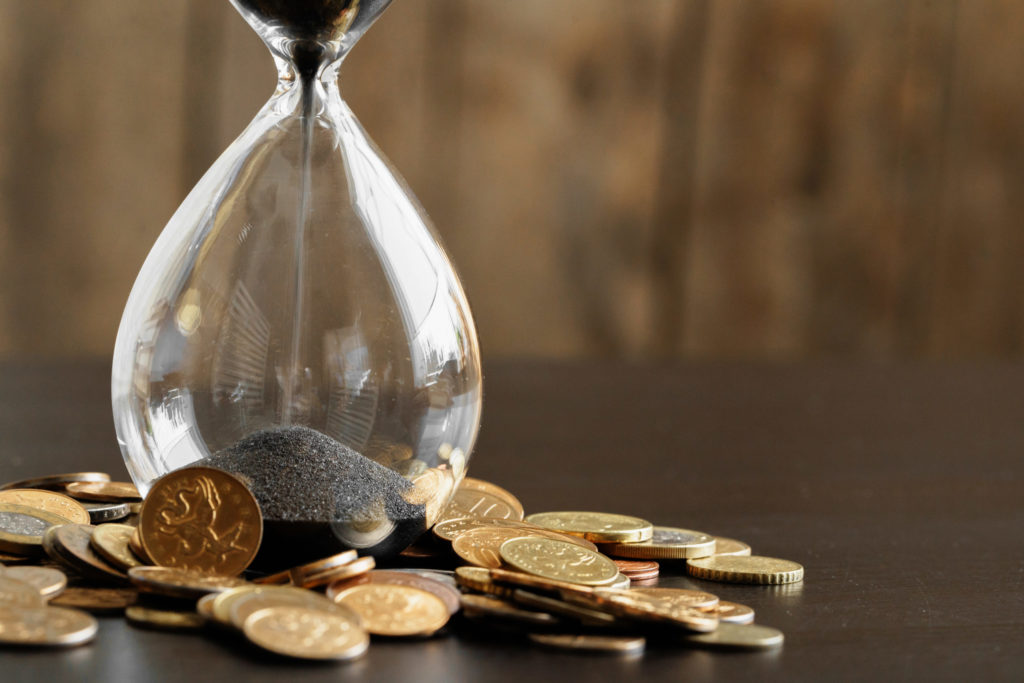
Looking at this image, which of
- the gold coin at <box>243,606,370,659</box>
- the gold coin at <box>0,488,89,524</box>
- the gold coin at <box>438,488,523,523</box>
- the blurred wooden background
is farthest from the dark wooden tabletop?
the blurred wooden background

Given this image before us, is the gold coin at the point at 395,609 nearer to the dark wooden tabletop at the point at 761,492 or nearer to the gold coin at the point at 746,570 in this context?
the dark wooden tabletop at the point at 761,492

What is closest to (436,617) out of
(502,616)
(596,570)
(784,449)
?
(502,616)

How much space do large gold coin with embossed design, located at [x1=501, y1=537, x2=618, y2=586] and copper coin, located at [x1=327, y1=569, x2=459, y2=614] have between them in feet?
0.21

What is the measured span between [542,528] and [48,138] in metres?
2.16

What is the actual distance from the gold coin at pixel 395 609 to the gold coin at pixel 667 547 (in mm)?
242

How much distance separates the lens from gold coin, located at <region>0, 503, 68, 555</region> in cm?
79

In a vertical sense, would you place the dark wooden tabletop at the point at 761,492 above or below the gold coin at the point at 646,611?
below

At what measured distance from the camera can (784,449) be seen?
4.99ft

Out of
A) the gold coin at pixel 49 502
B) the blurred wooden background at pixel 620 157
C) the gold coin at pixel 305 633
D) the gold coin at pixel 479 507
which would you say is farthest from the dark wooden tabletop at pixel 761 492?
the blurred wooden background at pixel 620 157

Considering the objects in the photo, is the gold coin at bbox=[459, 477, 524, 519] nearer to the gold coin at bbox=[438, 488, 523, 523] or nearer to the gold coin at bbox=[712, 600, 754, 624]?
the gold coin at bbox=[438, 488, 523, 523]

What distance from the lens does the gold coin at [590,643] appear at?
65 centimetres

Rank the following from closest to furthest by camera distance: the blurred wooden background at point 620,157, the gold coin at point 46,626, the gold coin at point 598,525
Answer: the gold coin at point 46,626, the gold coin at point 598,525, the blurred wooden background at point 620,157

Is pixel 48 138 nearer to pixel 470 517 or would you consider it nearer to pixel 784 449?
pixel 784 449

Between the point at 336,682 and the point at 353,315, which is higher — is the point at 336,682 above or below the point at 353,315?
below
